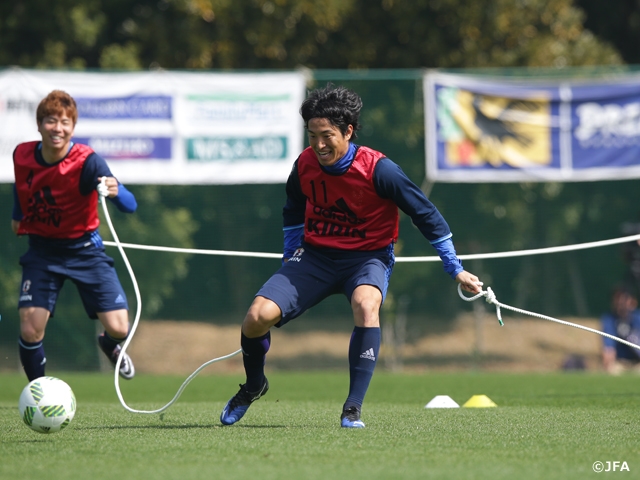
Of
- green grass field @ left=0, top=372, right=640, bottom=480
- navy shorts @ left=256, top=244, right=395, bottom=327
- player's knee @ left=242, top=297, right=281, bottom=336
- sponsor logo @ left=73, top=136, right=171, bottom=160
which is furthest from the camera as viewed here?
sponsor logo @ left=73, top=136, right=171, bottom=160

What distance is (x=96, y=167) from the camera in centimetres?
643

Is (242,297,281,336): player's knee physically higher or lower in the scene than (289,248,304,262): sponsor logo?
lower

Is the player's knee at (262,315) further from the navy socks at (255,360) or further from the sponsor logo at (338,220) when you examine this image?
the sponsor logo at (338,220)

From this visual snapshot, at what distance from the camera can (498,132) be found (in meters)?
11.8

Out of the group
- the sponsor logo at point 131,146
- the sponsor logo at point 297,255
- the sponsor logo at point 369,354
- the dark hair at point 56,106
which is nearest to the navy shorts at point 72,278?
the dark hair at point 56,106

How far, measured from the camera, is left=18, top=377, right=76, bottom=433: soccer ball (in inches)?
191

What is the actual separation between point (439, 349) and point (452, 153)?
2534 mm

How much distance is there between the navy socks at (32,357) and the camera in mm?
6602

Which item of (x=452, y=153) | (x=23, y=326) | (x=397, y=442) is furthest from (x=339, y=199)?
(x=452, y=153)

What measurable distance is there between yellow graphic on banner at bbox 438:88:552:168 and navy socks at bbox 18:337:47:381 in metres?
6.58

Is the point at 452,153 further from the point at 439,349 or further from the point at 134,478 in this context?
the point at 134,478

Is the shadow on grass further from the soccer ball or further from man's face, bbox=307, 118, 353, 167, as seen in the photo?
man's face, bbox=307, 118, 353, 167

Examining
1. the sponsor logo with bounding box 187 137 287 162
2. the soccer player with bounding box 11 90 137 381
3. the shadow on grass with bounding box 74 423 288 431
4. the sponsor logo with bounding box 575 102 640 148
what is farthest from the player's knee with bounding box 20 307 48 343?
the sponsor logo with bounding box 575 102 640 148

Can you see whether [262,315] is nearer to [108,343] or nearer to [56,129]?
[56,129]
